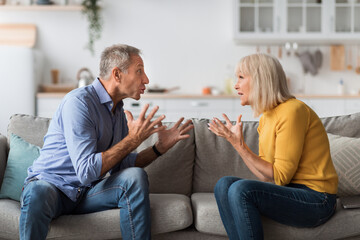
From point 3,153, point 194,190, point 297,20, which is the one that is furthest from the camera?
point 297,20

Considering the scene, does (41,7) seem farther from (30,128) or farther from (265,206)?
(265,206)

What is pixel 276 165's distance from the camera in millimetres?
1929

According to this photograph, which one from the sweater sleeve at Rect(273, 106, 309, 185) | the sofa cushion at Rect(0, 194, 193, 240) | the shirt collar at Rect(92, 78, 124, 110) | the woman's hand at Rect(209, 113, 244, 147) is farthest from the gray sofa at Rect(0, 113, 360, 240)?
the shirt collar at Rect(92, 78, 124, 110)

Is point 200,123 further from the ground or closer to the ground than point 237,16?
closer to the ground

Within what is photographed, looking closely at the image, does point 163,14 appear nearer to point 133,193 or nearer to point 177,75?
point 177,75

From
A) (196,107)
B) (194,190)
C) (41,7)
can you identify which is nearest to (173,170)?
(194,190)

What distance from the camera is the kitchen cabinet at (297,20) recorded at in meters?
5.23

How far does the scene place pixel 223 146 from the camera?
255 cm

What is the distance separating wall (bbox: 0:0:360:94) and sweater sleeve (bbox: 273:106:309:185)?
3.68m

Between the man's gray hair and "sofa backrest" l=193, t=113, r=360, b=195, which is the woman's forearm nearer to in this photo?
"sofa backrest" l=193, t=113, r=360, b=195

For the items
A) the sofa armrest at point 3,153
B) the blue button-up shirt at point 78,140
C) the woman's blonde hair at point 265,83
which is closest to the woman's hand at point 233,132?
the woman's blonde hair at point 265,83

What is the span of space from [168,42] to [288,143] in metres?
3.86

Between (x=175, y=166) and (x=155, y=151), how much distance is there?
27cm

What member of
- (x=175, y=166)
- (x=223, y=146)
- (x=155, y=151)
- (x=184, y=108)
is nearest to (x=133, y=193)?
(x=155, y=151)
